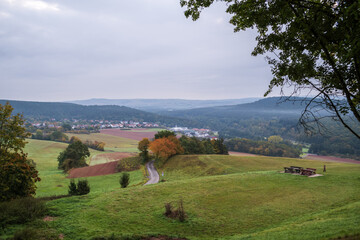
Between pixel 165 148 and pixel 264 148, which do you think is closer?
pixel 165 148

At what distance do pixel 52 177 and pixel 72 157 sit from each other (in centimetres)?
1532

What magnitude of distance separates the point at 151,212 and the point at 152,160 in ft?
171

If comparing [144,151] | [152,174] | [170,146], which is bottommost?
[152,174]

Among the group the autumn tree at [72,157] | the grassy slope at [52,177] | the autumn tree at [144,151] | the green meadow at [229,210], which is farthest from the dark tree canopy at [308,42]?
the autumn tree at [72,157]

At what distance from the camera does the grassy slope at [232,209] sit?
10734mm

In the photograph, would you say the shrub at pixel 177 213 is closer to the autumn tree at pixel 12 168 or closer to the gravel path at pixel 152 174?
the autumn tree at pixel 12 168

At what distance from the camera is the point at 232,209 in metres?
15.1

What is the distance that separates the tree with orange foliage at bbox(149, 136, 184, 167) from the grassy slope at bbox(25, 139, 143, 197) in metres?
7.52

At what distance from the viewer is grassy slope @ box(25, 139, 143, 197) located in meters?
35.7

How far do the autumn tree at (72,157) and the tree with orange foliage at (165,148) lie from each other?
22.2 metres

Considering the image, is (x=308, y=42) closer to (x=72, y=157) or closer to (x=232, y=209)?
(x=232, y=209)

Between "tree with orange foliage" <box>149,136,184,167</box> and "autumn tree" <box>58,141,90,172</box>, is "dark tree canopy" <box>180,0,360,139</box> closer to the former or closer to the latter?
"tree with orange foliage" <box>149,136,184,167</box>

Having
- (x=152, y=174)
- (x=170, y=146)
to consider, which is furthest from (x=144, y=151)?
(x=152, y=174)

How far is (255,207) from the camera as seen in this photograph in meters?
15.3
